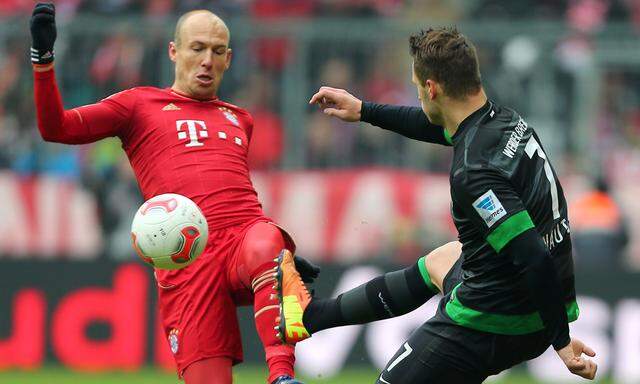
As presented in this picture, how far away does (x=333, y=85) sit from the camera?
47.4 ft

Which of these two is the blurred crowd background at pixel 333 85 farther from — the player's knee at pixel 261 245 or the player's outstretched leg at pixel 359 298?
the player's outstretched leg at pixel 359 298

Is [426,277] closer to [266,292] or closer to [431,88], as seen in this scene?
[266,292]

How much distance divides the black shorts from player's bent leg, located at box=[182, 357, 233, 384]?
1.34 metres

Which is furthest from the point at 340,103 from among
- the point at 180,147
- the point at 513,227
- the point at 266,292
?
the point at 513,227

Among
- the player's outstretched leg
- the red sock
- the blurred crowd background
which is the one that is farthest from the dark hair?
the blurred crowd background

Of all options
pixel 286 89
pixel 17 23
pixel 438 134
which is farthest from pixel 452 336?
pixel 17 23

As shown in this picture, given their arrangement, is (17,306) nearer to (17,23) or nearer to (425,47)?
(17,23)

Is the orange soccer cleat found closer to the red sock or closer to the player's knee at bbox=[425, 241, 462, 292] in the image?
the red sock

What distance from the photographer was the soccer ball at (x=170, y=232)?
7379 millimetres

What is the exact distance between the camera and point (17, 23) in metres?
14.5

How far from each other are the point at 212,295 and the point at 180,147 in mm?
944

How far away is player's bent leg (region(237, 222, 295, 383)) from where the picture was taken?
24.6 ft

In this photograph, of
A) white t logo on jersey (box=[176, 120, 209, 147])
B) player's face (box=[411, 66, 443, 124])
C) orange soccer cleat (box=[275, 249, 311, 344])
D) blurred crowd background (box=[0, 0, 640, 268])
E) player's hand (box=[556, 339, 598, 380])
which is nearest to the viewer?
player's hand (box=[556, 339, 598, 380])

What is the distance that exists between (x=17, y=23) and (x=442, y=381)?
30.0 feet
